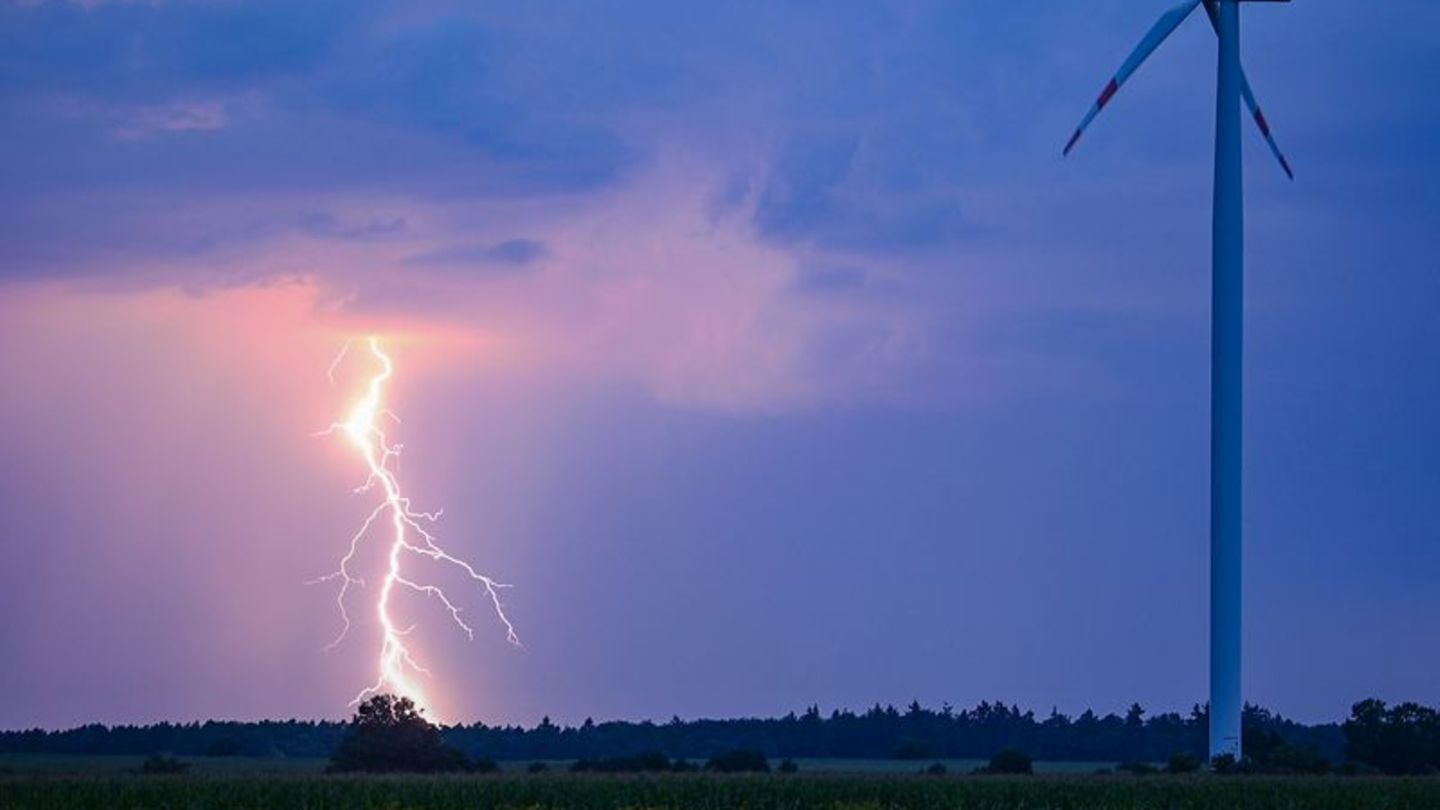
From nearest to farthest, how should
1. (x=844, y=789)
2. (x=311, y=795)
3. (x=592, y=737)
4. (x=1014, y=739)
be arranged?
(x=311, y=795)
(x=844, y=789)
(x=592, y=737)
(x=1014, y=739)

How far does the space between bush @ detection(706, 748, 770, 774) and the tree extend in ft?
38.3

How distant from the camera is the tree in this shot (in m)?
102

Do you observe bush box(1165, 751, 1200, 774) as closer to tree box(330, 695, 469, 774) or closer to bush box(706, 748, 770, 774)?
bush box(706, 748, 770, 774)

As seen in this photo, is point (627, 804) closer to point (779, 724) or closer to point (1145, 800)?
point (1145, 800)

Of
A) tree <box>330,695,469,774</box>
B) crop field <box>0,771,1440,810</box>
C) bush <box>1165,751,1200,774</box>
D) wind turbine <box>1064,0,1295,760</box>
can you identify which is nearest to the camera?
crop field <box>0,771,1440,810</box>

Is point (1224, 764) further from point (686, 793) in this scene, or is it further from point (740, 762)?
point (740, 762)

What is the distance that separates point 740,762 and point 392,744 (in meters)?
16.1

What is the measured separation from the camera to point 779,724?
191375 millimetres

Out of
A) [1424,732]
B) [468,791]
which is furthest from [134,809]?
[1424,732]

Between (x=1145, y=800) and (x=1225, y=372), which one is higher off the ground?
(x=1225, y=372)

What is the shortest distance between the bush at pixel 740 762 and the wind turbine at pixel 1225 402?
2841 centimetres

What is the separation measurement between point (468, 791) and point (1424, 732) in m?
59.5

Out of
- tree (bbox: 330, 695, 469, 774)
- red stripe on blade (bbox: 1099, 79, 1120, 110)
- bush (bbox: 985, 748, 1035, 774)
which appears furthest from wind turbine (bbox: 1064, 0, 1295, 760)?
tree (bbox: 330, 695, 469, 774)

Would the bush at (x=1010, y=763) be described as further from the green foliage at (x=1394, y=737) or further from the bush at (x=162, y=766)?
the bush at (x=162, y=766)
